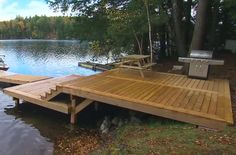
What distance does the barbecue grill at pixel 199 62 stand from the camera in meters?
8.29

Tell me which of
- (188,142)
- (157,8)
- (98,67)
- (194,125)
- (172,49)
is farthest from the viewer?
(98,67)

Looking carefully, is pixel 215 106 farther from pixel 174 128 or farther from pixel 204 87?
pixel 204 87

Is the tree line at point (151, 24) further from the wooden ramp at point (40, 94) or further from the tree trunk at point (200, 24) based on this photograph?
the wooden ramp at point (40, 94)

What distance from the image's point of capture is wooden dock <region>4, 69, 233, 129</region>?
→ 17.7 feet

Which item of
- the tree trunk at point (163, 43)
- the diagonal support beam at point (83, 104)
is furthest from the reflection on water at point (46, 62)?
the diagonal support beam at point (83, 104)

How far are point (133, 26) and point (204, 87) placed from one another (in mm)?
5750

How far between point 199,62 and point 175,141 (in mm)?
4273

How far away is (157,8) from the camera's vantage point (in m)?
12.5

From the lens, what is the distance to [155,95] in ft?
21.4

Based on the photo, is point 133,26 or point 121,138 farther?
point 133,26

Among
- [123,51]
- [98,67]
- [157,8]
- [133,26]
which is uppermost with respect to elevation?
[157,8]

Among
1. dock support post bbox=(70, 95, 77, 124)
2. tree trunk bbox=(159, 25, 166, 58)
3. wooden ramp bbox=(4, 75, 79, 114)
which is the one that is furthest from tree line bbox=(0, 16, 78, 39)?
dock support post bbox=(70, 95, 77, 124)

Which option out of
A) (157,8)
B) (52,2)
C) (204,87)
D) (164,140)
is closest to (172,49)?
(157,8)

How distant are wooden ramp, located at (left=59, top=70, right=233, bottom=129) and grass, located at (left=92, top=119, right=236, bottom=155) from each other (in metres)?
0.27
